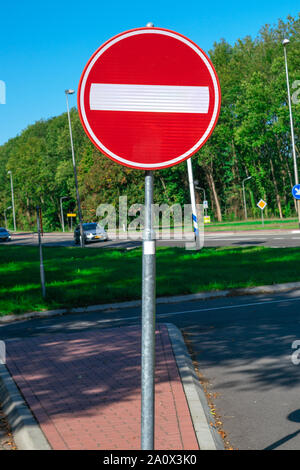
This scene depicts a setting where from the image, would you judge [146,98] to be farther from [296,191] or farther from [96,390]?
[296,191]

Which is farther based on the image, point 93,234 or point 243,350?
point 93,234

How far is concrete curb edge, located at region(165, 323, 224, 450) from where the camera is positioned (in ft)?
14.4

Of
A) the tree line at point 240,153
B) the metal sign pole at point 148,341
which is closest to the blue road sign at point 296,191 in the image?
the tree line at point 240,153

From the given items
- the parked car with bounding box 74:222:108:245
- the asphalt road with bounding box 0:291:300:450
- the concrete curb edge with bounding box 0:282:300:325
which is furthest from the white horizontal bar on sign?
the parked car with bounding box 74:222:108:245

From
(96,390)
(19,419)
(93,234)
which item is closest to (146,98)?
(19,419)

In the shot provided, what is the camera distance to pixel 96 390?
5.73 m

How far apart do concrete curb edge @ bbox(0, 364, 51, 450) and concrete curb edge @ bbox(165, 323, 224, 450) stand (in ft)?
3.94

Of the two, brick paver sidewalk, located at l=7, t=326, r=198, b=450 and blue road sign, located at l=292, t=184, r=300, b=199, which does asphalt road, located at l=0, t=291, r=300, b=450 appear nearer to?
brick paver sidewalk, located at l=7, t=326, r=198, b=450

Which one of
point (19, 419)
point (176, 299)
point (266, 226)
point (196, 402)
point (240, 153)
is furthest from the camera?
point (240, 153)

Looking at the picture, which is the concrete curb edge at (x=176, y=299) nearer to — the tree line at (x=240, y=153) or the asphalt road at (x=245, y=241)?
the asphalt road at (x=245, y=241)

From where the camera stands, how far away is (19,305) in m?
12.5

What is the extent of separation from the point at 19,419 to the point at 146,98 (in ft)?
10.8

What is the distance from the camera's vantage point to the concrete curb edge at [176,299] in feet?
39.1
